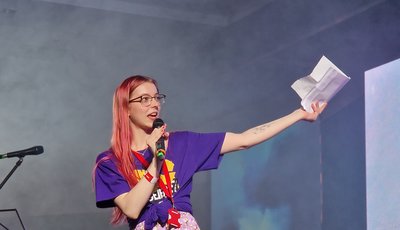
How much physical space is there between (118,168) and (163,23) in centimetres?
206

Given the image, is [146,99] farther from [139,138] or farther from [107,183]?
[107,183]

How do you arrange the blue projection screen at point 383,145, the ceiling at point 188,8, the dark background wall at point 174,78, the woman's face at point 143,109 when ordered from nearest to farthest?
1. the woman's face at point 143,109
2. the blue projection screen at point 383,145
3. the dark background wall at point 174,78
4. the ceiling at point 188,8

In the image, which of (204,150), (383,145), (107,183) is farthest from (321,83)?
(383,145)

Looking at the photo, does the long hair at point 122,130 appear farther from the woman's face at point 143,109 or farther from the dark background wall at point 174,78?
the dark background wall at point 174,78

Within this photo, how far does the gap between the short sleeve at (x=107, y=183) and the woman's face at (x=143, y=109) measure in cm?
18

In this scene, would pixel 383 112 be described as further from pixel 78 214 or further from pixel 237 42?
pixel 78 214

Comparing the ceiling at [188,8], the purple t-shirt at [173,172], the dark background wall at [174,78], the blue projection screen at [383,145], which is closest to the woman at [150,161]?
the purple t-shirt at [173,172]

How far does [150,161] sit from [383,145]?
190cm

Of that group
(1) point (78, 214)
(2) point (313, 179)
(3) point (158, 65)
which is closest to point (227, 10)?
(3) point (158, 65)

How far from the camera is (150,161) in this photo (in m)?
2.12

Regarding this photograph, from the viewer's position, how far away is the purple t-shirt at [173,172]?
6.73 ft

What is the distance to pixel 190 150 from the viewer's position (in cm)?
220

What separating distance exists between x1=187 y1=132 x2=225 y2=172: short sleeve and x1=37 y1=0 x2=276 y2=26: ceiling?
188 centimetres

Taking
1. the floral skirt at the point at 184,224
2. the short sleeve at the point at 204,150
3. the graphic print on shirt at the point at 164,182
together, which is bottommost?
the floral skirt at the point at 184,224
